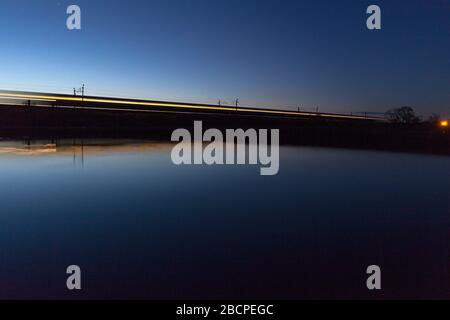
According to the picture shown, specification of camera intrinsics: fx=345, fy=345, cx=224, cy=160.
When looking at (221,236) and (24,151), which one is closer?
(221,236)

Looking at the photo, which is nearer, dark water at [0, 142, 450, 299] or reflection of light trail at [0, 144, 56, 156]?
dark water at [0, 142, 450, 299]

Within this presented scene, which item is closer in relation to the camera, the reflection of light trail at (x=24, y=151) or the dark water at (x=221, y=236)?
the dark water at (x=221, y=236)

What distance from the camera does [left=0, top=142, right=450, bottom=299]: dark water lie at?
11.2 ft

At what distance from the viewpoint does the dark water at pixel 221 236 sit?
11.2 ft

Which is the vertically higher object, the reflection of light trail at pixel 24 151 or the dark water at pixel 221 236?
the reflection of light trail at pixel 24 151

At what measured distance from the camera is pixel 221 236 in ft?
15.5

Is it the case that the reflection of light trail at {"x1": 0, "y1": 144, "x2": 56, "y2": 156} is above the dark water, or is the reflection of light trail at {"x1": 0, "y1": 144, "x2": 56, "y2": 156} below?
above

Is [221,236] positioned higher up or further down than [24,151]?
further down
